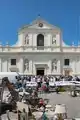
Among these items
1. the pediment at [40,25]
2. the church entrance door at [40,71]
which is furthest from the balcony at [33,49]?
the pediment at [40,25]

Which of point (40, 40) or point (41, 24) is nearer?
point (41, 24)

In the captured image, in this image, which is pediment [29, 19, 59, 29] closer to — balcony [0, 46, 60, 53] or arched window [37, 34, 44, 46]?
arched window [37, 34, 44, 46]

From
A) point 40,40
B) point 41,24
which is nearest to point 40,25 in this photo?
point 41,24

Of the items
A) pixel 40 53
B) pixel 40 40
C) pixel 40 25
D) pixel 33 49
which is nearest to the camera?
pixel 40 53

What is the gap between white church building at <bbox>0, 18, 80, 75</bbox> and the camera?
58094 mm

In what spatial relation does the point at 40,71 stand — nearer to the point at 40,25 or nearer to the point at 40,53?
the point at 40,53

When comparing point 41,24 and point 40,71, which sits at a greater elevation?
point 41,24

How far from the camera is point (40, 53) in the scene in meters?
58.1

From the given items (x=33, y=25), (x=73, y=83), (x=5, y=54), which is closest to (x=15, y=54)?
(x=5, y=54)

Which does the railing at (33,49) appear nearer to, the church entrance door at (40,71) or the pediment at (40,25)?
the church entrance door at (40,71)

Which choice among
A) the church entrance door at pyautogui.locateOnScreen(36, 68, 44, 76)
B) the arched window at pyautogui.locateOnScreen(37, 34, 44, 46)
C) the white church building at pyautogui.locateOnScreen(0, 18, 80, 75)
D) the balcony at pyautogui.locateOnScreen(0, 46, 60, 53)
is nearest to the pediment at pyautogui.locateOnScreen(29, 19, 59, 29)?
the white church building at pyautogui.locateOnScreen(0, 18, 80, 75)

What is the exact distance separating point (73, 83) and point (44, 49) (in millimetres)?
24997

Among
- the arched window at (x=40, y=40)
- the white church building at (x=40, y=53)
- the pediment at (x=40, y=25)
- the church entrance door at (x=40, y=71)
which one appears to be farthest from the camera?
the arched window at (x=40, y=40)

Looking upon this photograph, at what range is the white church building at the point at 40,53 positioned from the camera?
58.1 meters
